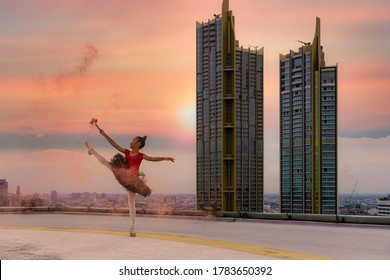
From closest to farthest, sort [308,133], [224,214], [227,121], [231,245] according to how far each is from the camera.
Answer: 1. [231,245]
2. [224,214]
3. [227,121]
4. [308,133]

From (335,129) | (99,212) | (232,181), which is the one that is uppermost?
(335,129)

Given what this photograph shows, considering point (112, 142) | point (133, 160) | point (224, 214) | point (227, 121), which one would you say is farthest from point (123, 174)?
point (227, 121)

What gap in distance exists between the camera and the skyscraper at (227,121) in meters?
26.7

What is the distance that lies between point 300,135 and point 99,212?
203 feet

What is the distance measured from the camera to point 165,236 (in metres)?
16.8

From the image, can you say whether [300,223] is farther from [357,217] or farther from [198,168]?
[198,168]

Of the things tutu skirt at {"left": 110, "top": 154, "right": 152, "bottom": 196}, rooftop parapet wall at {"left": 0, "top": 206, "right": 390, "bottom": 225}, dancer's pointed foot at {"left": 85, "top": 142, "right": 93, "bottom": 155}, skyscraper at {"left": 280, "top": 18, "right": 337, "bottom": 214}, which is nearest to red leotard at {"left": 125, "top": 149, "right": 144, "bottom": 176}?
tutu skirt at {"left": 110, "top": 154, "right": 152, "bottom": 196}

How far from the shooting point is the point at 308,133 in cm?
8319

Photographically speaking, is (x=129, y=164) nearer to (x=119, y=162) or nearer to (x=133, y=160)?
(x=133, y=160)

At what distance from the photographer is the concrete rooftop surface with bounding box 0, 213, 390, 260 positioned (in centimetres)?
1281

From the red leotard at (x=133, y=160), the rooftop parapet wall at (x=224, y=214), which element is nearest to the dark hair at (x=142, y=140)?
the red leotard at (x=133, y=160)

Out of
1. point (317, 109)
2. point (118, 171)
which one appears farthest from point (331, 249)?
point (317, 109)

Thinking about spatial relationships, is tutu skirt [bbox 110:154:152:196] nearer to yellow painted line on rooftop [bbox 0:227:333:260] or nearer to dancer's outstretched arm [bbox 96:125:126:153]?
dancer's outstretched arm [bbox 96:125:126:153]

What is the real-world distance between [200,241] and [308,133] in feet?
231
